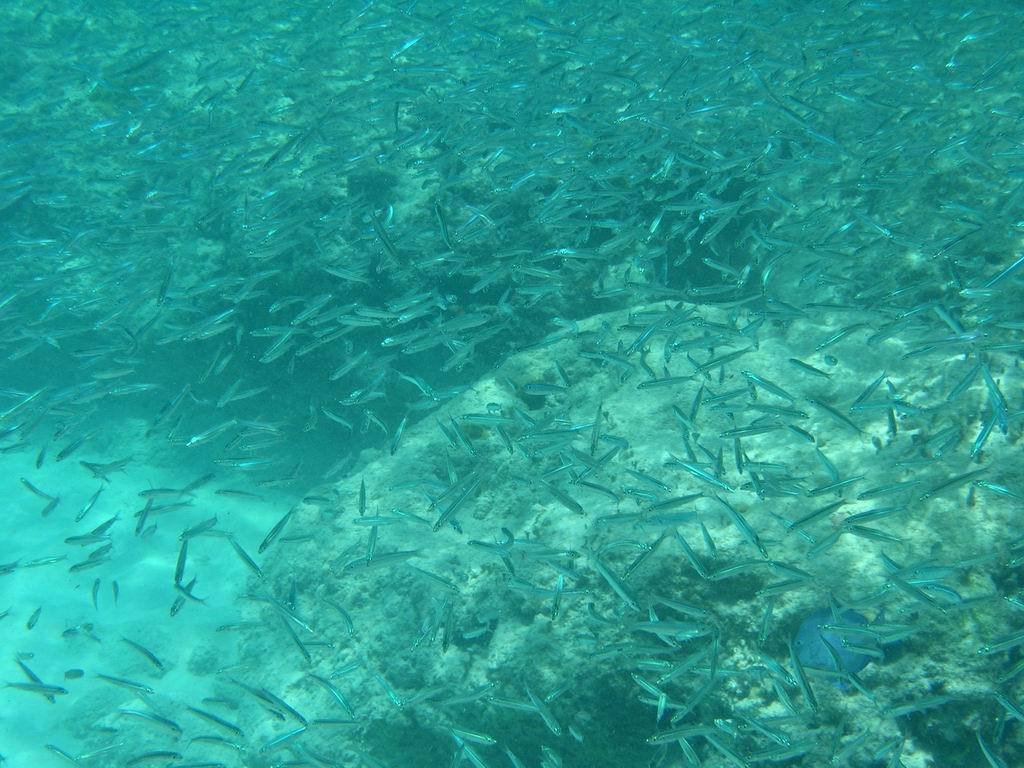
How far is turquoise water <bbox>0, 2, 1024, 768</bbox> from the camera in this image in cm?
436

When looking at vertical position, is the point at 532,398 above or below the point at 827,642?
below

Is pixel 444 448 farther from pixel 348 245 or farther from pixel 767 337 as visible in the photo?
pixel 767 337

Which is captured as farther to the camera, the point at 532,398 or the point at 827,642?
the point at 532,398

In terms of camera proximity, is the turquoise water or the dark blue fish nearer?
the dark blue fish

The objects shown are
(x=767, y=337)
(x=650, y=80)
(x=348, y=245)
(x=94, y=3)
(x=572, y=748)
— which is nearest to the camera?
(x=572, y=748)

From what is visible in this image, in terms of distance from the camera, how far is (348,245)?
8836 millimetres

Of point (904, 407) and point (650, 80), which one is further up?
point (650, 80)

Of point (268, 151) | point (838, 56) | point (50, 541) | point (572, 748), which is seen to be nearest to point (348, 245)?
point (268, 151)

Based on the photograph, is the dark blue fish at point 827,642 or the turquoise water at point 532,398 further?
the turquoise water at point 532,398

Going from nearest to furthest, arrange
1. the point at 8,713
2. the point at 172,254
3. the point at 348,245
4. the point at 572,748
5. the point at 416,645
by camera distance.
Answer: the point at 572,748 → the point at 416,645 → the point at 8,713 → the point at 348,245 → the point at 172,254

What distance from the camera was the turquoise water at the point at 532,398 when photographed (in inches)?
172

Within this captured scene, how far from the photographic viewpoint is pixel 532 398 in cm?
748

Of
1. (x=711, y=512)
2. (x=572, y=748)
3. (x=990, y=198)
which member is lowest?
(x=572, y=748)

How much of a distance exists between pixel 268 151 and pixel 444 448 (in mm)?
7553
